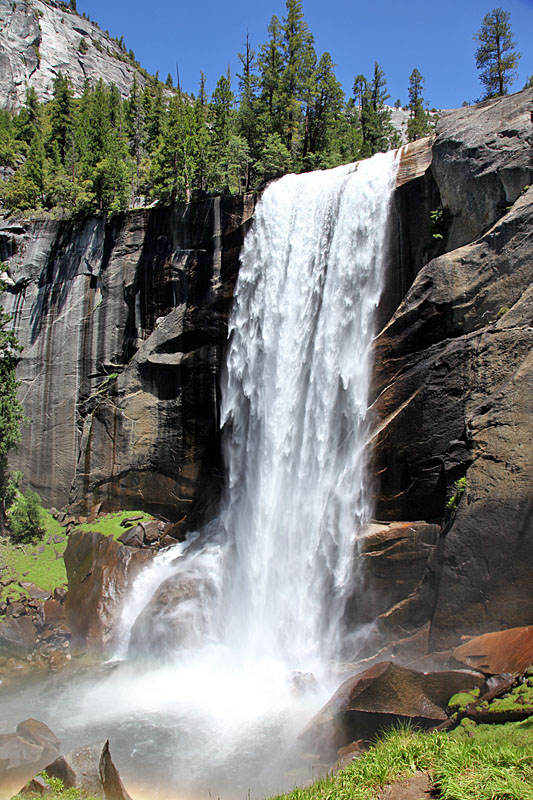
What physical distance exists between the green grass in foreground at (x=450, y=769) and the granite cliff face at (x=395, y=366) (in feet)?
18.0

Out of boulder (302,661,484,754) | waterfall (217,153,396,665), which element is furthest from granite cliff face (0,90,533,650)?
boulder (302,661,484,754)

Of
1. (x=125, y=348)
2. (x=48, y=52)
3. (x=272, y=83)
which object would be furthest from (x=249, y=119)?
(x=48, y=52)

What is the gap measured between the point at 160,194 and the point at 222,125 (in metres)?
7.17

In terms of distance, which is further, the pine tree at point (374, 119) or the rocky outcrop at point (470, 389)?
the pine tree at point (374, 119)

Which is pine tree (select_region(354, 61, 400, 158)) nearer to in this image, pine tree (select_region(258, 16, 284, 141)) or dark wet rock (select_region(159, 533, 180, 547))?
pine tree (select_region(258, 16, 284, 141))

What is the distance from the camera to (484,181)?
679 inches

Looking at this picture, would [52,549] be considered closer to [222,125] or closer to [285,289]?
[285,289]

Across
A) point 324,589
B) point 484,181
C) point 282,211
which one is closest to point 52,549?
point 324,589

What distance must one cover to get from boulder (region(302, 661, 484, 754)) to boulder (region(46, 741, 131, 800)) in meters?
4.69

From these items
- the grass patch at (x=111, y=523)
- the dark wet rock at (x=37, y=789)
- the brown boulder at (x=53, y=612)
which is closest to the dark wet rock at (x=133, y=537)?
the grass patch at (x=111, y=523)

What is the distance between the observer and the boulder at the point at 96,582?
2094 centimetres

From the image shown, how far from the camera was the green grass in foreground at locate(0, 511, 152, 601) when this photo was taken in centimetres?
2391

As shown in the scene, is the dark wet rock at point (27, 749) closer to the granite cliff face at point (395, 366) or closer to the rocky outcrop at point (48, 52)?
the granite cliff face at point (395, 366)

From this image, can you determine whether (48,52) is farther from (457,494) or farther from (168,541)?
(457,494)
